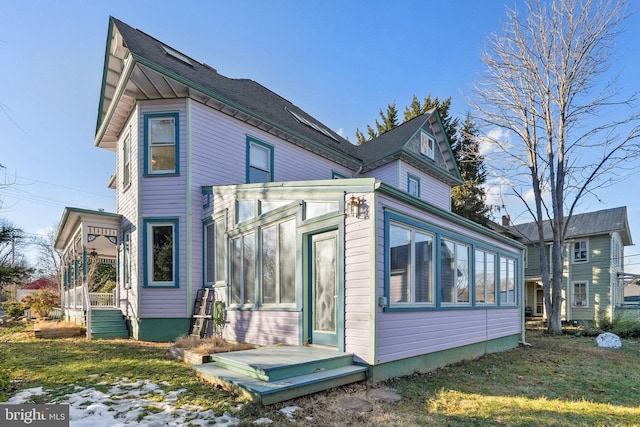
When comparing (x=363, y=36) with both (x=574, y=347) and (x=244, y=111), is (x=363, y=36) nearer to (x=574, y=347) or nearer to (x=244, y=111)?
(x=244, y=111)

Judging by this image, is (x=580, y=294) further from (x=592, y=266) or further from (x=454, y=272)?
(x=454, y=272)

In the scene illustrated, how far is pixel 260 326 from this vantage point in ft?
23.8

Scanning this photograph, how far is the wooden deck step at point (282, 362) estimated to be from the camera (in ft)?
15.7

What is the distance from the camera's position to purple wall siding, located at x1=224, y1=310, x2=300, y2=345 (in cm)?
662

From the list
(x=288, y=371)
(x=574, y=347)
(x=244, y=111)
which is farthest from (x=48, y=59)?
(x=574, y=347)

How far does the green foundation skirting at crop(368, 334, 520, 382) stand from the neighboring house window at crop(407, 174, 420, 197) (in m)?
7.07

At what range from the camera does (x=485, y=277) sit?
30.3ft

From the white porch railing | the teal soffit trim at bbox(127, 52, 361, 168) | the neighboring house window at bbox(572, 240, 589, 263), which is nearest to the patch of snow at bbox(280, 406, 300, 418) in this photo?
the teal soffit trim at bbox(127, 52, 361, 168)

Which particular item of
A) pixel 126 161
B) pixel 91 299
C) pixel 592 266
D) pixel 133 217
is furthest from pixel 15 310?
pixel 592 266

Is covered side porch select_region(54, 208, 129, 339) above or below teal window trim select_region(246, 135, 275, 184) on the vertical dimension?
below

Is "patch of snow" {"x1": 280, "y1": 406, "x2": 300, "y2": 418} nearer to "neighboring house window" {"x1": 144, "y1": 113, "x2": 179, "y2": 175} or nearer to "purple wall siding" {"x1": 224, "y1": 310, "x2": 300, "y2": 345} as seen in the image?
"purple wall siding" {"x1": 224, "y1": 310, "x2": 300, "y2": 345}

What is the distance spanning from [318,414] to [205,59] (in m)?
14.3

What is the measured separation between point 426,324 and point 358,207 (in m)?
2.64

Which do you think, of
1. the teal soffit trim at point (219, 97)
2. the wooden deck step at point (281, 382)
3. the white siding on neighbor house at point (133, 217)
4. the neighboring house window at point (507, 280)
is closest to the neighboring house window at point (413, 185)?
the teal soffit trim at point (219, 97)
